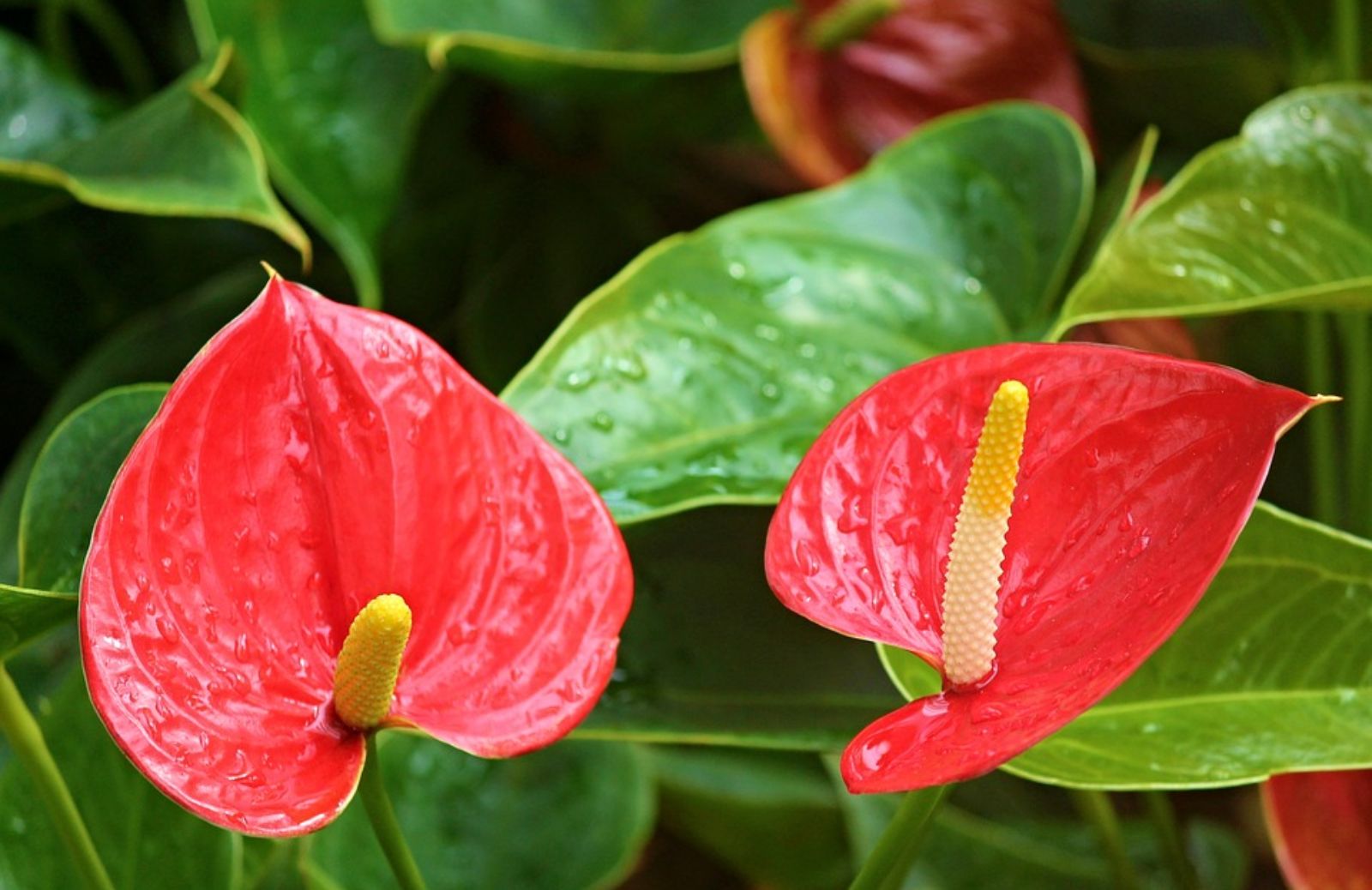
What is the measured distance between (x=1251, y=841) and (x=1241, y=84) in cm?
59

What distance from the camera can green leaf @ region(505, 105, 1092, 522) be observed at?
0.55 meters

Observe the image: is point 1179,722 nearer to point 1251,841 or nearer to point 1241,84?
point 1241,84

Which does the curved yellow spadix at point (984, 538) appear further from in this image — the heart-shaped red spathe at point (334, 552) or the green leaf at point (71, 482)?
the green leaf at point (71, 482)

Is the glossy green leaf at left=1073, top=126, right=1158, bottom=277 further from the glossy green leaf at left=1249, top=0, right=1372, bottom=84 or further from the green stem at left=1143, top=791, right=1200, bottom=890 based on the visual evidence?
the green stem at left=1143, top=791, right=1200, bottom=890

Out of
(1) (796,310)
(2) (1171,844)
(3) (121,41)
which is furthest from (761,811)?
(3) (121,41)

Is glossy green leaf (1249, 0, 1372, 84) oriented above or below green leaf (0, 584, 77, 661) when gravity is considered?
above

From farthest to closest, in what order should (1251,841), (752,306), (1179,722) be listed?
(1251,841) < (752,306) < (1179,722)

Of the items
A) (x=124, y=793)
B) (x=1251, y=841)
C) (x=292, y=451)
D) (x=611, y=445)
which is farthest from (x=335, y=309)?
(x=1251, y=841)

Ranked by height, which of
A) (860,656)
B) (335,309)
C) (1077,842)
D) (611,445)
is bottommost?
(1077,842)

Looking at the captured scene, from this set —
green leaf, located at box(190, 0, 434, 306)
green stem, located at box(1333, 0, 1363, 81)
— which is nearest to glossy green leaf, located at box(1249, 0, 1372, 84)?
green stem, located at box(1333, 0, 1363, 81)

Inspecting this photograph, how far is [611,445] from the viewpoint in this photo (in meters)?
0.55

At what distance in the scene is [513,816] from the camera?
2.35 ft

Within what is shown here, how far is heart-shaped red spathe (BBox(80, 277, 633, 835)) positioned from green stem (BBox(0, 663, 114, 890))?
0.35ft

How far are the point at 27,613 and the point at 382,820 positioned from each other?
0.42ft
